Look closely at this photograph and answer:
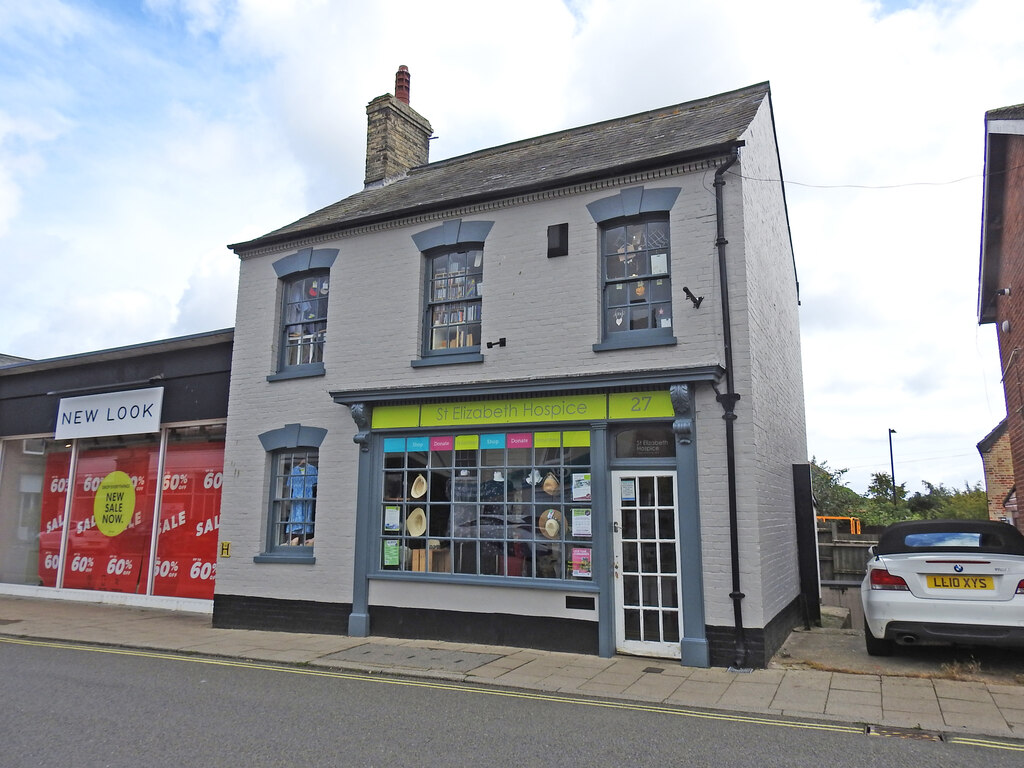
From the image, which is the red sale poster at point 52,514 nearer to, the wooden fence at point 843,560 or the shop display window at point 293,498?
the shop display window at point 293,498

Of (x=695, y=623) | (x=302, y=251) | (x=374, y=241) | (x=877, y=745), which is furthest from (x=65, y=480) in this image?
(x=877, y=745)

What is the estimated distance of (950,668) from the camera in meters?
7.77

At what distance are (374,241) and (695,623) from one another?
7302 mm

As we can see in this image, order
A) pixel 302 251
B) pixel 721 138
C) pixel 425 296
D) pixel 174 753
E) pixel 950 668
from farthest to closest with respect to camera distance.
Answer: pixel 302 251 → pixel 425 296 → pixel 721 138 → pixel 950 668 → pixel 174 753

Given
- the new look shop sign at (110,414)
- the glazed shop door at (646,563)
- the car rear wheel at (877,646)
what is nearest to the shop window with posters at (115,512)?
the new look shop sign at (110,414)

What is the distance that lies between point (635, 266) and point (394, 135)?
7.84m

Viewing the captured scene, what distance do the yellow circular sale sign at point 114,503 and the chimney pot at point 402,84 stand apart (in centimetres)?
966

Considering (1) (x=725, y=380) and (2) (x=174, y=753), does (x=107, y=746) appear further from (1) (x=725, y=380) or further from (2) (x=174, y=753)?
(1) (x=725, y=380)

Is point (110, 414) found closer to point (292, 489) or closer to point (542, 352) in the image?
point (292, 489)

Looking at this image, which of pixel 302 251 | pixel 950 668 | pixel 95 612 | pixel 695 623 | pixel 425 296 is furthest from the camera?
pixel 95 612

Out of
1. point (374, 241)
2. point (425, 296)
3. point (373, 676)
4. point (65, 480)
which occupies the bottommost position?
point (373, 676)

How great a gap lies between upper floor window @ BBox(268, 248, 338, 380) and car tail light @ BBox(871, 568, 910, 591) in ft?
27.4

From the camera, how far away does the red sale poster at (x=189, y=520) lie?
13227 millimetres

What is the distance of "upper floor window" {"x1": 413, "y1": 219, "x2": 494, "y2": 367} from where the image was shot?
35.2 ft
